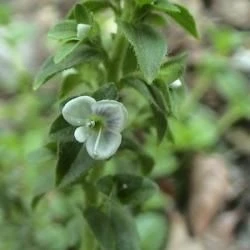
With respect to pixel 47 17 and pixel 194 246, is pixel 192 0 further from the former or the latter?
pixel 194 246

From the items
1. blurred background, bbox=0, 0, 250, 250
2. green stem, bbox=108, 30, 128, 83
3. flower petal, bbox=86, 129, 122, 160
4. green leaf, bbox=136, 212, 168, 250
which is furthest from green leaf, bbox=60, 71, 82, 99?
green leaf, bbox=136, 212, 168, 250

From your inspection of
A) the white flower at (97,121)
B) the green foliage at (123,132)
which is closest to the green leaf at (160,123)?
the green foliage at (123,132)

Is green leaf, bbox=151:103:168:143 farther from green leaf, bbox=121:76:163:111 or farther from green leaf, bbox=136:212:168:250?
green leaf, bbox=136:212:168:250

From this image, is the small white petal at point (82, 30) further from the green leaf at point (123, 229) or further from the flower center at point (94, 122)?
the green leaf at point (123, 229)

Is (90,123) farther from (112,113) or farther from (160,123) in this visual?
(160,123)

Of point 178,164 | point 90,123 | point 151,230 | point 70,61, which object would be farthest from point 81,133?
point 178,164

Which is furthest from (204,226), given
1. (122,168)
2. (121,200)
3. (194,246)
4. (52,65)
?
(52,65)

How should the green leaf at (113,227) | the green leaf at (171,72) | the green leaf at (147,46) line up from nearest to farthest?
the green leaf at (147,46)
the green leaf at (171,72)
the green leaf at (113,227)
